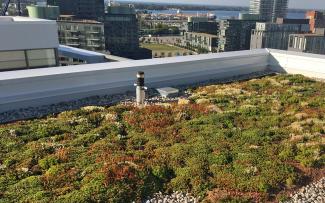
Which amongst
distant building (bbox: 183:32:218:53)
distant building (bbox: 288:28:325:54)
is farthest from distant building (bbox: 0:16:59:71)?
distant building (bbox: 183:32:218:53)

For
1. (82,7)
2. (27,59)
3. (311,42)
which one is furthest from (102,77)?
(82,7)

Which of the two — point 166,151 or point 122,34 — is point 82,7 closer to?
point 122,34

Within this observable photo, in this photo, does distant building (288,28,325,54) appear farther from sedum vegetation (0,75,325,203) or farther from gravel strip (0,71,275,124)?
sedum vegetation (0,75,325,203)

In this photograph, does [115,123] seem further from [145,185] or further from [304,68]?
[304,68]

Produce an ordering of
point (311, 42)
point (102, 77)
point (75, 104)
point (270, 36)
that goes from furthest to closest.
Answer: point (270, 36) < point (311, 42) < point (102, 77) < point (75, 104)

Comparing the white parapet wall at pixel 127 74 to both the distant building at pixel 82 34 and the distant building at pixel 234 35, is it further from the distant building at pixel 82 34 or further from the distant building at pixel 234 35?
the distant building at pixel 234 35

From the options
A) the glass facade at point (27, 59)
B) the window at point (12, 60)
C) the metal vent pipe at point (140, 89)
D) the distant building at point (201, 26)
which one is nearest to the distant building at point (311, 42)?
the distant building at point (201, 26)
